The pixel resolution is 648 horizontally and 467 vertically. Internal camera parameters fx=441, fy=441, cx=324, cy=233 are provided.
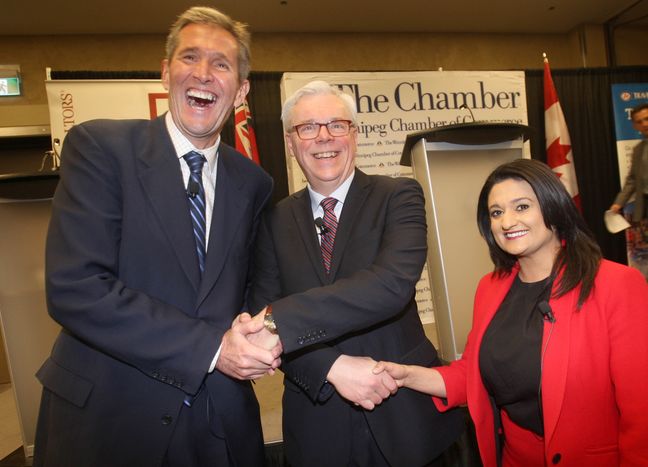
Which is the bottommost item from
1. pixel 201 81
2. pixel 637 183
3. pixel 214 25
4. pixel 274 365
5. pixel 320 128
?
pixel 274 365

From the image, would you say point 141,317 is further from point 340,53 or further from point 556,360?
point 340,53

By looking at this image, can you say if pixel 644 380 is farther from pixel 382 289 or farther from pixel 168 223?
pixel 168 223

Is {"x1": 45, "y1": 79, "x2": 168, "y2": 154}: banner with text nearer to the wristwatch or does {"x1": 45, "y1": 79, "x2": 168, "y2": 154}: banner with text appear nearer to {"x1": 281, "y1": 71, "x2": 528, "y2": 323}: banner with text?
{"x1": 281, "y1": 71, "x2": 528, "y2": 323}: banner with text

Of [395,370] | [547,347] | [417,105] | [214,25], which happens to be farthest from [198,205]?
[417,105]

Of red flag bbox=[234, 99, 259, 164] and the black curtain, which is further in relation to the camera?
the black curtain

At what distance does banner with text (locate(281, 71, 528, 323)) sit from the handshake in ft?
10.9

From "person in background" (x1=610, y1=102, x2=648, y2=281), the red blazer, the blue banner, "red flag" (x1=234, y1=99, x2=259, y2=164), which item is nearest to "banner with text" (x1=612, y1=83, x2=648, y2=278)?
the blue banner

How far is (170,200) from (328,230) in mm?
520

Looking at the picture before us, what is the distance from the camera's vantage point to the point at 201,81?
57.6 inches

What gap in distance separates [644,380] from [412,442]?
2.24 feet

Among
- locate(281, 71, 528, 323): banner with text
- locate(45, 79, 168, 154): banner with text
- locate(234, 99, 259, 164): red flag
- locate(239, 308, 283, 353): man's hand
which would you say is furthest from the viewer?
locate(281, 71, 528, 323): banner with text

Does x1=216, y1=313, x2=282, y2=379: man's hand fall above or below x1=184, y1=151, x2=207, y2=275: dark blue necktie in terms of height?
below

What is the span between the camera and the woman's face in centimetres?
148

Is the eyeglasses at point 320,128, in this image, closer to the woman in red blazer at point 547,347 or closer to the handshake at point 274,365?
the woman in red blazer at point 547,347
